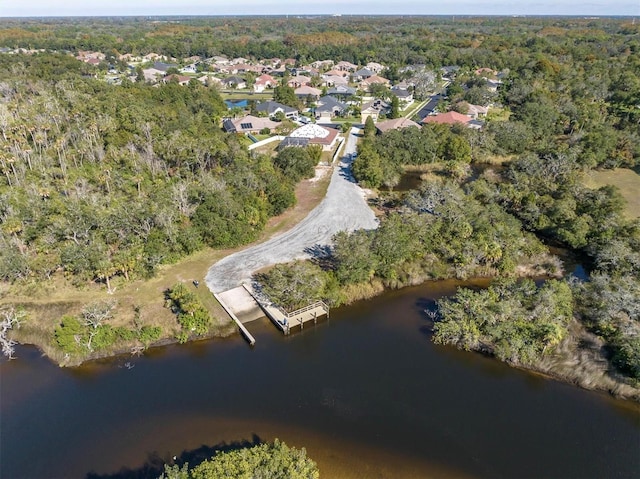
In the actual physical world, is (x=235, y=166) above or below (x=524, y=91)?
below

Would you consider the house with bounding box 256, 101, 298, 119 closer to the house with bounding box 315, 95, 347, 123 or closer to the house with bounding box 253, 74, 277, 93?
the house with bounding box 315, 95, 347, 123

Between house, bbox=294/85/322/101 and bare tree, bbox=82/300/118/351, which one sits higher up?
house, bbox=294/85/322/101

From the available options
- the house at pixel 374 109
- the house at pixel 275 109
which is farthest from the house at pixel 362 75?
the house at pixel 275 109

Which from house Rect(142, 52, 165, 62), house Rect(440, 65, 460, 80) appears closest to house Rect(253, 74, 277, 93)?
house Rect(440, 65, 460, 80)

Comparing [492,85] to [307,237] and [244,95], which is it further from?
[307,237]

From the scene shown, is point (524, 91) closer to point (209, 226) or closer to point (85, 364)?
point (209, 226)

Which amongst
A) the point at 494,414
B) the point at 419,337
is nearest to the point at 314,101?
the point at 419,337
